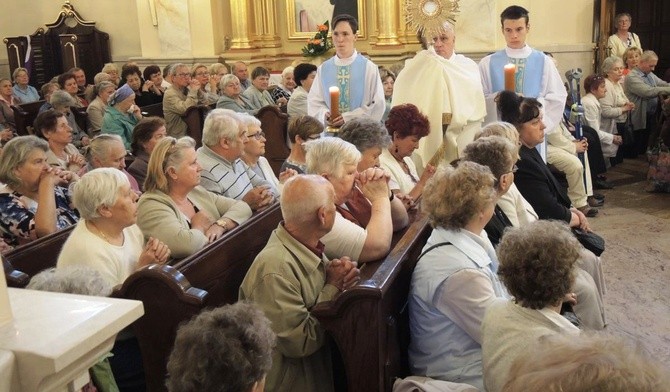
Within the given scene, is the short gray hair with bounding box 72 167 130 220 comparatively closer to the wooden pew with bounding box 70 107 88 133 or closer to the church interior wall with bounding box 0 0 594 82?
the wooden pew with bounding box 70 107 88 133

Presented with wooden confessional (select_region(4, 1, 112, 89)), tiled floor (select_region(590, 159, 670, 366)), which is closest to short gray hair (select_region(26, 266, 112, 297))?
tiled floor (select_region(590, 159, 670, 366))

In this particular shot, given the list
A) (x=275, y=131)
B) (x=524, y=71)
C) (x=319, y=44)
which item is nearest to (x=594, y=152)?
(x=524, y=71)

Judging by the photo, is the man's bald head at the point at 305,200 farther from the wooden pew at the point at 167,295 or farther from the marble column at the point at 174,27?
the marble column at the point at 174,27

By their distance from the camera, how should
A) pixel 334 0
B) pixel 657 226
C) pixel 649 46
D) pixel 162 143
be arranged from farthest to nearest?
pixel 334 0 < pixel 649 46 < pixel 657 226 < pixel 162 143

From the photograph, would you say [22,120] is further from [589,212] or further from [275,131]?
[589,212]

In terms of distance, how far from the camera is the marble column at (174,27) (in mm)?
10852

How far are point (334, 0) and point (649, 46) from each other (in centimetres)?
452

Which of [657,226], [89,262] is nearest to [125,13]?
[657,226]

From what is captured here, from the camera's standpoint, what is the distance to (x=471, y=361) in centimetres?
243

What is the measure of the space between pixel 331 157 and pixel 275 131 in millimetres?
3844

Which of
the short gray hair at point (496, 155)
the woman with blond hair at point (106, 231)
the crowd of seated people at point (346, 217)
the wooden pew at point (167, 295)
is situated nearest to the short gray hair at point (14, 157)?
the crowd of seated people at point (346, 217)

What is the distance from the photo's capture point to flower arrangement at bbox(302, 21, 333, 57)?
10328 mm

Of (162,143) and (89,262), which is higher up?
(162,143)

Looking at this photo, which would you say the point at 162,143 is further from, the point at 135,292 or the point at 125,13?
the point at 125,13
